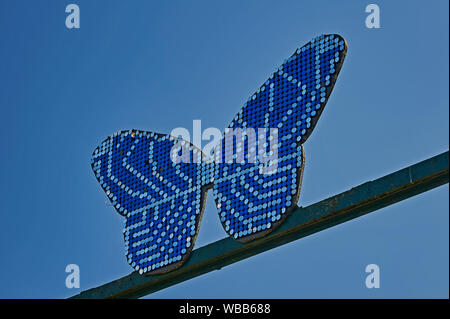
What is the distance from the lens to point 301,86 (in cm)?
2159

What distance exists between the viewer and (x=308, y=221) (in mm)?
20750

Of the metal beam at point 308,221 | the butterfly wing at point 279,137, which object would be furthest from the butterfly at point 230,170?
the metal beam at point 308,221

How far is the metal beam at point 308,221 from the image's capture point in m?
19.8

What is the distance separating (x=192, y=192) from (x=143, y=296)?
198 centimetres

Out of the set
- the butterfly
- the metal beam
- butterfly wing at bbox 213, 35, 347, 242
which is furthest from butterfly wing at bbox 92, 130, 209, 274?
butterfly wing at bbox 213, 35, 347, 242

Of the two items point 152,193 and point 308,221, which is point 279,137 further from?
point 152,193

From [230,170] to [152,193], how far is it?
1760 millimetres

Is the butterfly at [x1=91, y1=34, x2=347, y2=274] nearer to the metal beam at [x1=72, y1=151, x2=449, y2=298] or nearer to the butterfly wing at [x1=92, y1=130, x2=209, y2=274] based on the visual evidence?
the butterfly wing at [x1=92, y1=130, x2=209, y2=274]

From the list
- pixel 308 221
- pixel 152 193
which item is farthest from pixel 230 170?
pixel 308 221

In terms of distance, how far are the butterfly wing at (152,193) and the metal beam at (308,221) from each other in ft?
0.82

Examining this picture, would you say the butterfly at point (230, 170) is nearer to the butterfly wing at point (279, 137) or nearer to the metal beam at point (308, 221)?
the butterfly wing at point (279, 137)

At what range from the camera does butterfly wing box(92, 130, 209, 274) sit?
22.4m
